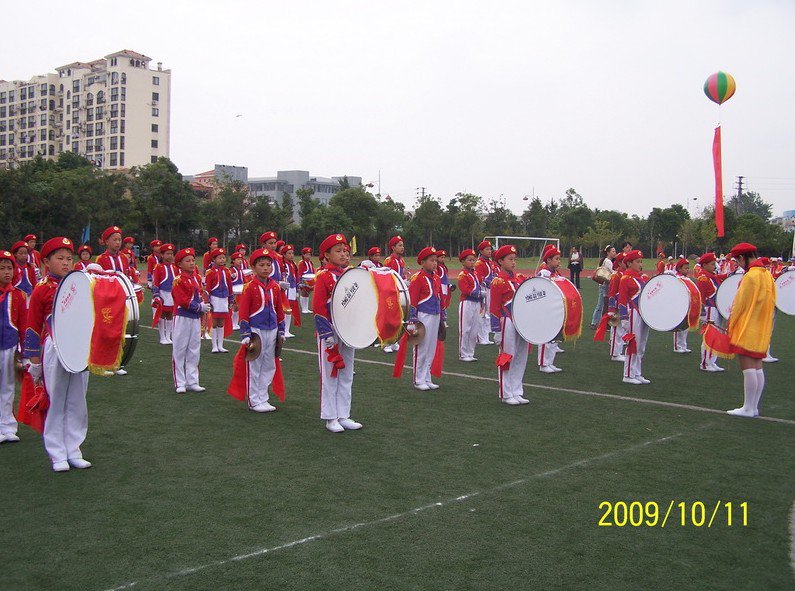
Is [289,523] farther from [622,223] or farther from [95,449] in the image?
[622,223]

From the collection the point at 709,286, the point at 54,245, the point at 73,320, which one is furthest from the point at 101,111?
the point at 73,320

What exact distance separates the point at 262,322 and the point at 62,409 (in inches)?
102

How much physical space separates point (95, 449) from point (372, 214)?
45.9 m

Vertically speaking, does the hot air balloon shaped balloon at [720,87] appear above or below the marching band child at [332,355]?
above

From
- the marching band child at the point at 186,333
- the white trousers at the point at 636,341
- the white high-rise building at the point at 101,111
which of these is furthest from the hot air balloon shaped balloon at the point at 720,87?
the white high-rise building at the point at 101,111

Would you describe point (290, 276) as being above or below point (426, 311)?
above

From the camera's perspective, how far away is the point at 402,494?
18.0ft

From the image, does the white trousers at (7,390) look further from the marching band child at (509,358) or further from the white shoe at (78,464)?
the marching band child at (509,358)

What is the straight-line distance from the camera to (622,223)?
215 feet

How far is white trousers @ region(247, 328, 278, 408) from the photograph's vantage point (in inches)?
325

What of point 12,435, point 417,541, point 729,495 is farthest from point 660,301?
point 12,435

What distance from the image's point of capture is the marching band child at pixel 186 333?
9.19 metres

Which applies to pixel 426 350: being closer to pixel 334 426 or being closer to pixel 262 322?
pixel 262 322
